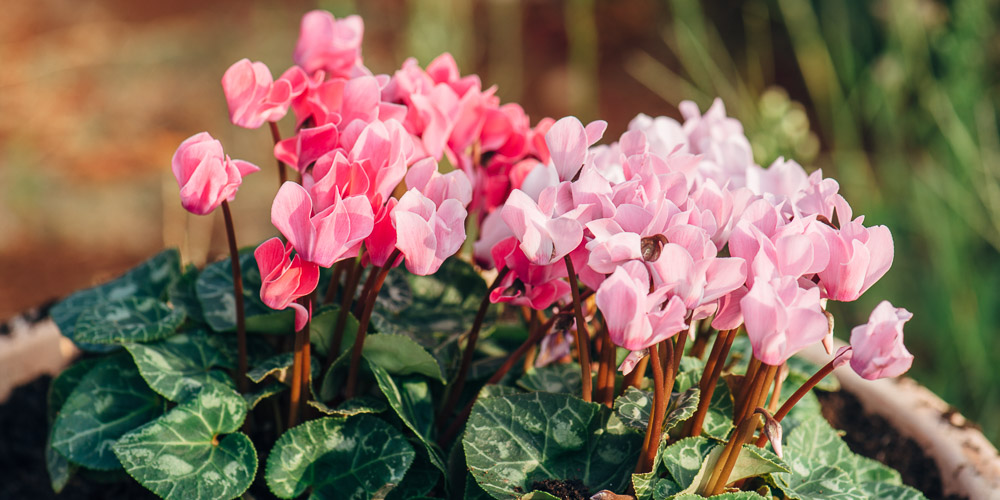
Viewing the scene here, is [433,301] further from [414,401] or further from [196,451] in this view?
[196,451]

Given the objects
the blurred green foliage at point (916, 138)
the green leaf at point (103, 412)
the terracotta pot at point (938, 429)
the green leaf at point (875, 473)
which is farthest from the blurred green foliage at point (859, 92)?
the green leaf at point (103, 412)

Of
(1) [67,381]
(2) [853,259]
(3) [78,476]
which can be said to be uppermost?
(2) [853,259]

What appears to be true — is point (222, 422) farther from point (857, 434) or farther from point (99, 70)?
point (99, 70)

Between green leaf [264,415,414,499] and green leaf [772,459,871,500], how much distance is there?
1.29 feet

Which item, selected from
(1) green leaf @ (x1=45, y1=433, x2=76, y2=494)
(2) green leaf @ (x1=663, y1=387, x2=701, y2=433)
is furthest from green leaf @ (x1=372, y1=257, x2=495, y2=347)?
(1) green leaf @ (x1=45, y1=433, x2=76, y2=494)

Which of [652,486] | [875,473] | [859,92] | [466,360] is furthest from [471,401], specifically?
[859,92]

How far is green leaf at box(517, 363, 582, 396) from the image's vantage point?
976mm

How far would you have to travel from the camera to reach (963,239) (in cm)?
200

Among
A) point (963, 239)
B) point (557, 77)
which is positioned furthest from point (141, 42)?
point (963, 239)

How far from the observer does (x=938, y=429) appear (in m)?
1.17

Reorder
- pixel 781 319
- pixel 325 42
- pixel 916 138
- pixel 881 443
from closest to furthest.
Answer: pixel 781 319, pixel 325 42, pixel 881 443, pixel 916 138

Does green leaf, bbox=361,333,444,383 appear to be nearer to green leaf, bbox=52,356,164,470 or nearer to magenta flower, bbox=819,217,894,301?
green leaf, bbox=52,356,164,470

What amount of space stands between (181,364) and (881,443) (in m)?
0.97

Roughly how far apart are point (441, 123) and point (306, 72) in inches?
7.7
